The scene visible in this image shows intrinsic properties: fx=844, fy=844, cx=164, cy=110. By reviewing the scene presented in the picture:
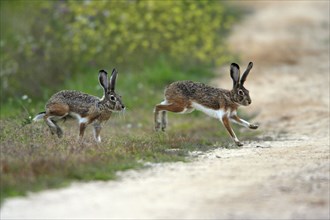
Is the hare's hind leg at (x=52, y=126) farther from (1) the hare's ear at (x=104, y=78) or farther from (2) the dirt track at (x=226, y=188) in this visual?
(2) the dirt track at (x=226, y=188)

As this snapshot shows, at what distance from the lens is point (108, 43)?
61.8 ft

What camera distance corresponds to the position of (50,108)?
10.9m

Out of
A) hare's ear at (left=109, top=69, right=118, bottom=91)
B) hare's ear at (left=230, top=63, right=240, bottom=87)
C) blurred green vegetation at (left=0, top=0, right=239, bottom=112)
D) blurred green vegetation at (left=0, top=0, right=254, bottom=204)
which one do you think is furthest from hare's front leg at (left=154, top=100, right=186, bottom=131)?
blurred green vegetation at (left=0, top=0, right=239, bottom=112)

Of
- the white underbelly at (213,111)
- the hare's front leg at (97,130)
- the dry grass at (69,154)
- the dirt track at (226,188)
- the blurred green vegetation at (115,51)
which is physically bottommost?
the dirt track at (226,188)

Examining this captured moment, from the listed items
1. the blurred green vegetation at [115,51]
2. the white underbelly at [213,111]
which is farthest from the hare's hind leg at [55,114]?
the blurred green vegetation at [115,51]

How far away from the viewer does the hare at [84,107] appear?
10.9 m

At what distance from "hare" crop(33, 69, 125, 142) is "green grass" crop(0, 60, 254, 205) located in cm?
21

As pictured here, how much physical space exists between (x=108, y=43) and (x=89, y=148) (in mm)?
9395

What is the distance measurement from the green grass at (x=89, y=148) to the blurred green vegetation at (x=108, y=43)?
7.62 feet

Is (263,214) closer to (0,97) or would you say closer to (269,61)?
(0,97)

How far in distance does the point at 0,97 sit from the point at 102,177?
9.00 metres

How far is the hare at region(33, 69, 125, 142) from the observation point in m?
10.9

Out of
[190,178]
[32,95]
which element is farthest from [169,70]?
[190,178]

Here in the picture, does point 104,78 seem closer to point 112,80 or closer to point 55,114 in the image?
point 112,80
